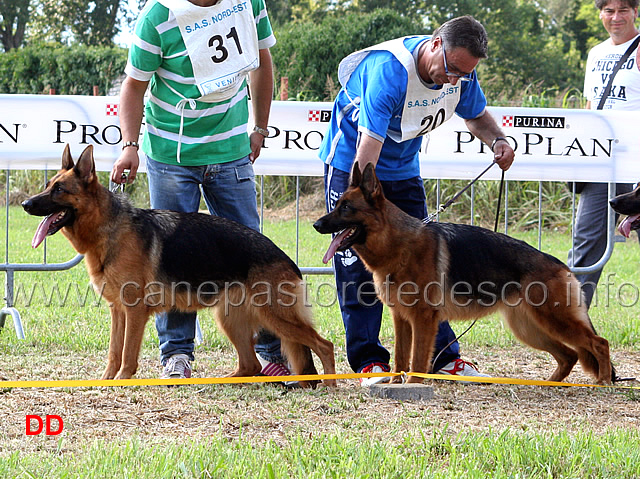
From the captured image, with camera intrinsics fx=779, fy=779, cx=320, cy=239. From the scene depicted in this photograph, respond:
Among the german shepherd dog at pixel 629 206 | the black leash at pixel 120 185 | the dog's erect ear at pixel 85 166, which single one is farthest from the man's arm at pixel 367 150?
the german shepherd dog at pixel 629 206

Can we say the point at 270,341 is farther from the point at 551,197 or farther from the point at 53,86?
the point at 53,86

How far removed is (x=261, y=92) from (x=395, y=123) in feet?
3.01

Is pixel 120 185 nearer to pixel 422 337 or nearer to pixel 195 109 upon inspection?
pixel 195 109

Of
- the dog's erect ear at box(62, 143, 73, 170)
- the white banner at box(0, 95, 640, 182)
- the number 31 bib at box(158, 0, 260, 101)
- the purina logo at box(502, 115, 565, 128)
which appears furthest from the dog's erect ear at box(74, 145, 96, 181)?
the purina logo at box(502, 115, 565, 128)

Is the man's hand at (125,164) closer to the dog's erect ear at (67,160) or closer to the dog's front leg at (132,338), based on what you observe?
the dog's erect ear at (67,160)

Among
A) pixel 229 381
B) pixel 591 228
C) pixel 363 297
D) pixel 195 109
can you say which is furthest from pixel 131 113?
pixel 591 228

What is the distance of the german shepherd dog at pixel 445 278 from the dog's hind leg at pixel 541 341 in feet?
0.05

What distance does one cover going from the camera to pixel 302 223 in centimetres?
1282

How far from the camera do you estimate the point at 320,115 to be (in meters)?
6.52

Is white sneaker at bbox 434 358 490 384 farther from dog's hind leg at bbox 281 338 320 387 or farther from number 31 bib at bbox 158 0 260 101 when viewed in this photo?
number 31 bib at bbox 158 0 260 101

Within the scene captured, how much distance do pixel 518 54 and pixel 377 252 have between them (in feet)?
106

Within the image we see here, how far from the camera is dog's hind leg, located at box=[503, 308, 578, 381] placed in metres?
4.88

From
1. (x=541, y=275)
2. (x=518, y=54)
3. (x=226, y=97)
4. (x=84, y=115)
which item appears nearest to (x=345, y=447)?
(x=541, y=275)

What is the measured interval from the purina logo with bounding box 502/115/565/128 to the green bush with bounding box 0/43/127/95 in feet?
48.2
